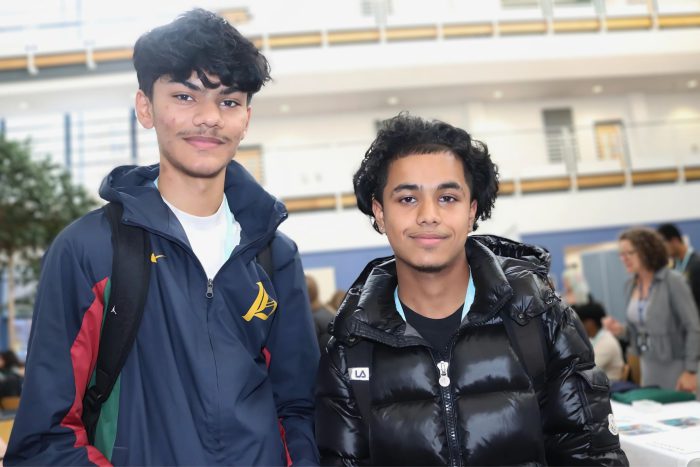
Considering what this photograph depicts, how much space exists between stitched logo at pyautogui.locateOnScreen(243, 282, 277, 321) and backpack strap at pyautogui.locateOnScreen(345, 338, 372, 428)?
25cm

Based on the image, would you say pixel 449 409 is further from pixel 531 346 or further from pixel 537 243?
pixel 537 243

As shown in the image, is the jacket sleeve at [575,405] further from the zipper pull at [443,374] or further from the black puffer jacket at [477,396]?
the zipper pull at [443,374]

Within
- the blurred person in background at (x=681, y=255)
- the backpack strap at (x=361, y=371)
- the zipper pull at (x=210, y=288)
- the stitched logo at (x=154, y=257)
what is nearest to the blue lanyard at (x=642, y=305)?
the blurred person in background at (x=681, y=255)

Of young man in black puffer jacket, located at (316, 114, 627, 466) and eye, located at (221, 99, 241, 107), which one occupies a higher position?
eye, located at (221, 99, 241, 107)

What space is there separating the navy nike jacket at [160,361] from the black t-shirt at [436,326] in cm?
42

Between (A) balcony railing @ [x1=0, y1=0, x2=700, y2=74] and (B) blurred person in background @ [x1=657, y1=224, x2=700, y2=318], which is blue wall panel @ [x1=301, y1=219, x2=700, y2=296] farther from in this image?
(B) blurred person in background @ [x1=657, y1=224, x2=700, y2=318]

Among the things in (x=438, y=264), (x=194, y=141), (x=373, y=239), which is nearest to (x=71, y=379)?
(x=194, y=141)

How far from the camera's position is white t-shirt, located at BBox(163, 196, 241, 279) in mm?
1840

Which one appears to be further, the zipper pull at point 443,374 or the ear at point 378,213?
the ear at point 378,213

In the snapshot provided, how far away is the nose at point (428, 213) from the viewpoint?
6.07ft

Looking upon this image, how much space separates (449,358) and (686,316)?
349 centimetres

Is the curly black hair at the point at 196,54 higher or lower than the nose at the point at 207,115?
higher

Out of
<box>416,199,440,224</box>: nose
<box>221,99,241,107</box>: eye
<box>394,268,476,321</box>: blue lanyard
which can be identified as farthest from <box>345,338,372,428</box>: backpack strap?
<box>221,99,241,107</box>: eye

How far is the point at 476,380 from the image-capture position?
1.78m
